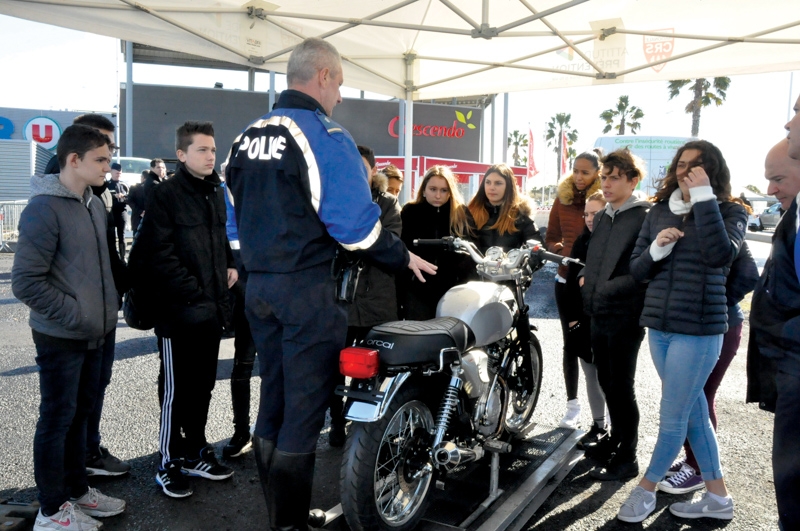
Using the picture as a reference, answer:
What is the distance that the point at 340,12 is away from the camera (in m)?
5.56

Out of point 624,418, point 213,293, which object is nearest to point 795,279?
point 624,418

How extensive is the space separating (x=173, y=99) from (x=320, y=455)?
85.1 feet

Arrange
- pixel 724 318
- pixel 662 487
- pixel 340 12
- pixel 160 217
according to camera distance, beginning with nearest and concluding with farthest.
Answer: pixel 724 318 < pixel 160 217 < pixel 662 487 < pixel 340 12

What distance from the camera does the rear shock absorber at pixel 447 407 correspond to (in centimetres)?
280

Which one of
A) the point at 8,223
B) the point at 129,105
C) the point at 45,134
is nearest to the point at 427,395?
the point at 8,223

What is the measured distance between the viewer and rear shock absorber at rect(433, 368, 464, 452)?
2.80 m

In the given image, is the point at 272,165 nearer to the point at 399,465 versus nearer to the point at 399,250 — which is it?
the point at 399,250

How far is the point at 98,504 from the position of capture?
315 centimetres

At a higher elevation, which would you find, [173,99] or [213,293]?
[173,99]

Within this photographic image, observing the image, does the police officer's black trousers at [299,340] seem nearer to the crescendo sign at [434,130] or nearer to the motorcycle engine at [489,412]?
the motorcycle engine at [489,412]

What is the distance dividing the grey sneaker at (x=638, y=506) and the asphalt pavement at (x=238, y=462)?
0.04m

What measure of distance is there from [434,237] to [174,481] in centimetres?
239

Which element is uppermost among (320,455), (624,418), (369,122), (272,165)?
(369,122)

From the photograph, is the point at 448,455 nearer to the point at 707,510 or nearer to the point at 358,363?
the point at 358,363
